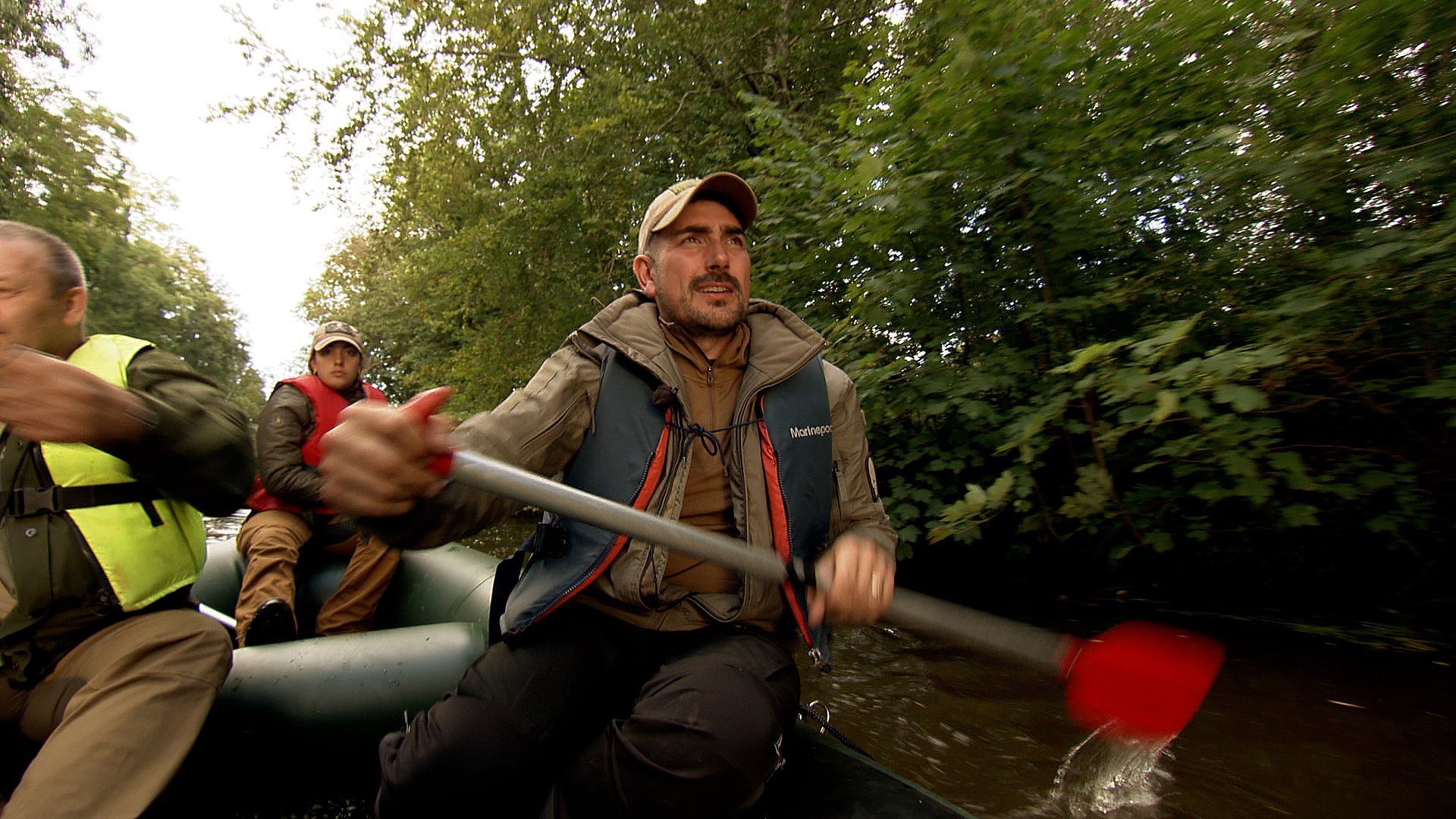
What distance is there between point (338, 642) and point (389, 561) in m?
1.04

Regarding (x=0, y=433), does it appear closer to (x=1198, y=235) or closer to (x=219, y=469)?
(x=219, y=469)

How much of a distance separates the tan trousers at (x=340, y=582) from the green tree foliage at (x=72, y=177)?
53.0 feet

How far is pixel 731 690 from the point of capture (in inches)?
53.4

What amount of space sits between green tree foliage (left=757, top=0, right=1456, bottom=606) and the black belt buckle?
2767 mm

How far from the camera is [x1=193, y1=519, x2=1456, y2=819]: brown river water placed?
2.28m

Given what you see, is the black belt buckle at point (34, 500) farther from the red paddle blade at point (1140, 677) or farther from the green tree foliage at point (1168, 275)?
the green tree foliage at point (1168, 275)

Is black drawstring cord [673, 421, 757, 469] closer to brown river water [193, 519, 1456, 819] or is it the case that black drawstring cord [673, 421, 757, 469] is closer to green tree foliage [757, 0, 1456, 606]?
brown river water [193, 519, 1456, 819]

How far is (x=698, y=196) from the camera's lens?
76.0 inches

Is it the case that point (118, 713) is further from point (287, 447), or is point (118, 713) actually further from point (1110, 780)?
point (1110, 780)

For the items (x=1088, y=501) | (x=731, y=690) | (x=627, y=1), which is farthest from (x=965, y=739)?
(x=627, y=1)

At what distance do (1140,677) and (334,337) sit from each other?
3.59 m

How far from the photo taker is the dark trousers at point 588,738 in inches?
50.4

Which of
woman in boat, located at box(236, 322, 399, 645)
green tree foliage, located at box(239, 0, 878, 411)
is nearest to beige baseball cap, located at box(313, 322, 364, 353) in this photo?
woman in boat, located at box(236, 322, 399, 645)

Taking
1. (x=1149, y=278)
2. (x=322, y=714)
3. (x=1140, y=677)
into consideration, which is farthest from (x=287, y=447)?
(x=1149, y=278)
